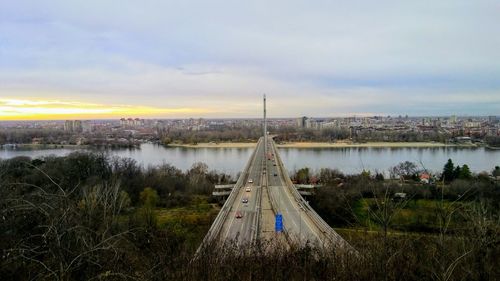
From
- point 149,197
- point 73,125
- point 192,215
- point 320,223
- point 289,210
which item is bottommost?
point 192,215

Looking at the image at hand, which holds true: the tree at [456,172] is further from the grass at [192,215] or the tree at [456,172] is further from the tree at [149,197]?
the tree at [149,197]

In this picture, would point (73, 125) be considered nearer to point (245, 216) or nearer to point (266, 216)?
point (245, 216)

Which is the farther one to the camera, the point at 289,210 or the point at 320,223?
the point at 289,210

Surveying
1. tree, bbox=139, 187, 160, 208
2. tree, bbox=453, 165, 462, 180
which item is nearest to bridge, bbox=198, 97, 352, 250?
tree, bbox=139, 187, 160, 208

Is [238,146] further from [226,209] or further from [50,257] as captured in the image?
[50,257]

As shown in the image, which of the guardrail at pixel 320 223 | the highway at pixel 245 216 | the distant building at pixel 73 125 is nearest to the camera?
the guardrail at pixel 320 223

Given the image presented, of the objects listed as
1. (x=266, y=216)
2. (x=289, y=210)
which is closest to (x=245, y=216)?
(x=266, y=216)

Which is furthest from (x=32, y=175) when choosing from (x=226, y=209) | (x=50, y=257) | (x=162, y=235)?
(x=50, y=257)

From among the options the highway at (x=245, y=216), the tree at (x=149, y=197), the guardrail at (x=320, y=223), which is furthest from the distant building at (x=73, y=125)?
the guardrail at (x=320, y=223)
